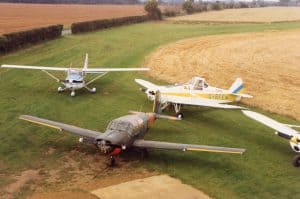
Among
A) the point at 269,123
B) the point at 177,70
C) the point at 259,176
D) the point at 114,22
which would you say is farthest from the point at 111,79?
the point at 114,22

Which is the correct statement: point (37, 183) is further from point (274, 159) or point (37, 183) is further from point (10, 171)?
point (274, 159)

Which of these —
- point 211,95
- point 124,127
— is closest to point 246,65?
point 211,95

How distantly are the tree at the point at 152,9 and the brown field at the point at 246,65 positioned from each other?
127ft

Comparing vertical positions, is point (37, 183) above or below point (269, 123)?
below

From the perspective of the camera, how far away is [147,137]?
20.5 m

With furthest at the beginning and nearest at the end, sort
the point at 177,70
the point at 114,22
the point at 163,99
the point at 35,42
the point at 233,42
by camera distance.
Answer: the point at 114,22
the point at 233,42
the point at 35,42
the point at 177,70
the point at 163,99

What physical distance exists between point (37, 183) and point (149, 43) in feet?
123

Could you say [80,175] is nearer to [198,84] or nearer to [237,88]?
[198,84]

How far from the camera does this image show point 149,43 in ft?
169

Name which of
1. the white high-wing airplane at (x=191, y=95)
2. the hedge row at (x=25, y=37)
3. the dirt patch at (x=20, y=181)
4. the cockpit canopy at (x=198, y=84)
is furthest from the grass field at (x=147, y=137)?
the hedge row at (x=25, y=37)

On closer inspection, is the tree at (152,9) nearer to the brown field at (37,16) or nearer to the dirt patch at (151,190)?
the brown field at (37,16)

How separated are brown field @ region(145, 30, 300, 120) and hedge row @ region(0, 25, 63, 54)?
46.4 feet

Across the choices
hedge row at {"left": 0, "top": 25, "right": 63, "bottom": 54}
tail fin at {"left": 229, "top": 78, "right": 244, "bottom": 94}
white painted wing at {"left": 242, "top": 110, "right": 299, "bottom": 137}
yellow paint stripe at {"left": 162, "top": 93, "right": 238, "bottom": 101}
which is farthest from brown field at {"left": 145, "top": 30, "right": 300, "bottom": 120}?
hedge row at {"left": 0, "top": 25, "right": 63, "bottom": 54}

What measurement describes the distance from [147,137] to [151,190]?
17.5ft
